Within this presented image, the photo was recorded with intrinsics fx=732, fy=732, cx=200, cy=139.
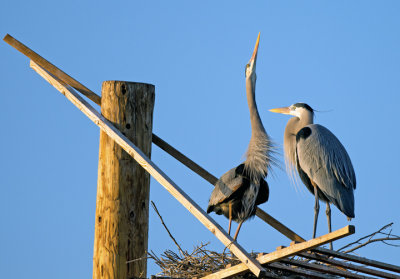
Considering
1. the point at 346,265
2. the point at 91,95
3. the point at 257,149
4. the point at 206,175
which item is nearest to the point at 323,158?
the point at 257,149

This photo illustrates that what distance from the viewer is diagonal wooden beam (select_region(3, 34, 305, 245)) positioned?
18.7 ft

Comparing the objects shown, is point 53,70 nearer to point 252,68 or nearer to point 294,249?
point 252,68

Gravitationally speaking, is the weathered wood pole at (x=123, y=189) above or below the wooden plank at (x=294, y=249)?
above

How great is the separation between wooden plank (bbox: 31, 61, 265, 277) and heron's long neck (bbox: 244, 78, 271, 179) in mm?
1332

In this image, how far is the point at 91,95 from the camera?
564 cm

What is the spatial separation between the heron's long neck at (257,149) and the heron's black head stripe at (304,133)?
436mm

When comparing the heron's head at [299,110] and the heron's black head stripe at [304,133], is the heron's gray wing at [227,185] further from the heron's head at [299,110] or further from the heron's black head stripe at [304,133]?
the heron's head at [299,110]

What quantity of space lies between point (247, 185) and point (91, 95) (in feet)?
4.85

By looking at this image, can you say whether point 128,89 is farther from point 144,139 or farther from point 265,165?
point 265,165

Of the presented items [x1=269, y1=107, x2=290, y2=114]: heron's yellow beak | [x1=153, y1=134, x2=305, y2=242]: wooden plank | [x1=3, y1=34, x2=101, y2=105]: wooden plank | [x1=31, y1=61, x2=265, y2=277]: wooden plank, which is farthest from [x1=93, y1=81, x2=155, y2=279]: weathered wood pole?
[x1=269, y1=107, x2=290, y2=114]: heron's yellow beak

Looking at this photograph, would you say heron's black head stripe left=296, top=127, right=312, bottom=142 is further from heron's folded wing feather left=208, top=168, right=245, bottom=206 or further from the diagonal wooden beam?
the diagonal wooden beam

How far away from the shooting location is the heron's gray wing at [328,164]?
6.26 meters

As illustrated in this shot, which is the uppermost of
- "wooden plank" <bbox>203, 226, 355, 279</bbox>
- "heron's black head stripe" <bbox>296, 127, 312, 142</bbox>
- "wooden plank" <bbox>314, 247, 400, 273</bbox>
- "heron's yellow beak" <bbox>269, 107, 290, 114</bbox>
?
"heron's yellow beak" <bbox>269, 107, 290, 114</bbox>

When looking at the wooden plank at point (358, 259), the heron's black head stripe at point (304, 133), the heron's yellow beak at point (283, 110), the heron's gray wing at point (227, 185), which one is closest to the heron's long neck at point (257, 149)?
the heron's gray wing at point (227, 185)
